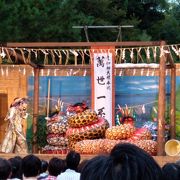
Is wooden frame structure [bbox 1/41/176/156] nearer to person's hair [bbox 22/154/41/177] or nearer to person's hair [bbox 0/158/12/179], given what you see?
person's hair [bbox 22/154/41/177]

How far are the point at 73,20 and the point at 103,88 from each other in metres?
3.98

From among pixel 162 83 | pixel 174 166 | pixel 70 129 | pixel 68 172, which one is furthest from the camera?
pixel 70 129

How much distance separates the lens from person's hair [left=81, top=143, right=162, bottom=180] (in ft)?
6.77

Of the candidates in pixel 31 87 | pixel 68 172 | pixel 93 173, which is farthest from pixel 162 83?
pixel 93 173

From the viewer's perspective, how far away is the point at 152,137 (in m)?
12.0

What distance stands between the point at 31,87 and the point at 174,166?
34.7 feet

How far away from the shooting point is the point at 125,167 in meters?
2.08

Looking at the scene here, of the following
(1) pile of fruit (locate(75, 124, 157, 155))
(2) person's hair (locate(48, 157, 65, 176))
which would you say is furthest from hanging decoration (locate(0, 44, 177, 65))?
(2) person's hair (locate(48, 157, 65, 176))

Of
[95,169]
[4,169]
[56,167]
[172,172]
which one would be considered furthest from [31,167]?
[95,169]

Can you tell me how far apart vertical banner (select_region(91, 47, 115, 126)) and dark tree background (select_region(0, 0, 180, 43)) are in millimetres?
2833

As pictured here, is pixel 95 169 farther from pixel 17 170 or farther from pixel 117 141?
pixel 117 141

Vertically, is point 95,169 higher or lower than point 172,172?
higher

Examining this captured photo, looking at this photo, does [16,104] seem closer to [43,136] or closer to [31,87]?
[43,136]

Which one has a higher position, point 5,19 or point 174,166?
point 5,19
